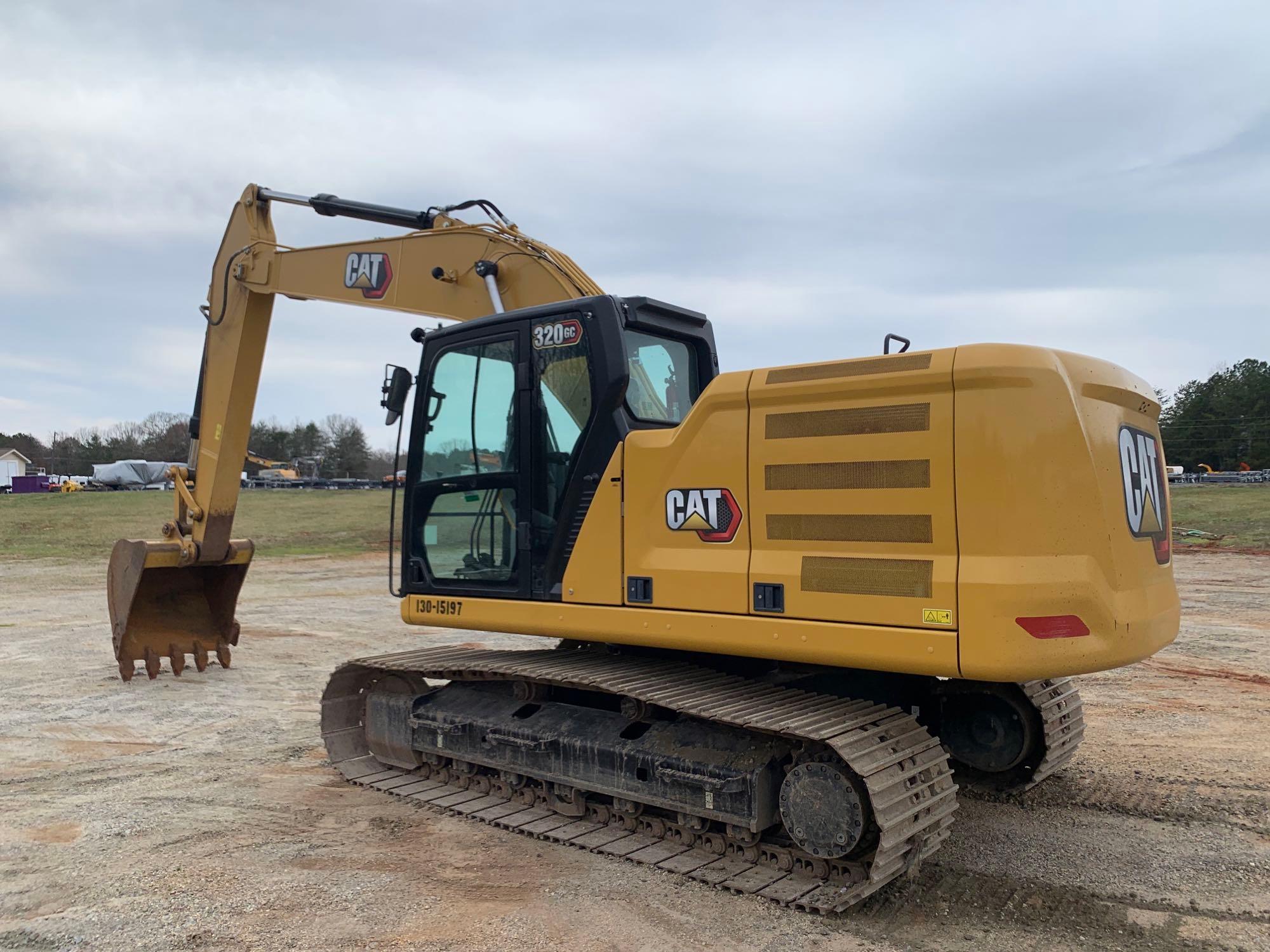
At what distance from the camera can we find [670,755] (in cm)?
511

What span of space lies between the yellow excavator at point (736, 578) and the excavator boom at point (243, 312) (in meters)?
0.05

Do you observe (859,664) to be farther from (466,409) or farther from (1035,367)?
(466,409)

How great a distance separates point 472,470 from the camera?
6.05 metres

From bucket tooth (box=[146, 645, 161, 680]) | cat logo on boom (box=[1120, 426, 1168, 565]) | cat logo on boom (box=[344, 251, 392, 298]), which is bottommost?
Answer: bucket tooth (box=[146, 645, 161, 680])

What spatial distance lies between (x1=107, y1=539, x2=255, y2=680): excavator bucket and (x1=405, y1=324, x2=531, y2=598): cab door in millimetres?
4085

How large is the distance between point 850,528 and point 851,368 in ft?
2.45

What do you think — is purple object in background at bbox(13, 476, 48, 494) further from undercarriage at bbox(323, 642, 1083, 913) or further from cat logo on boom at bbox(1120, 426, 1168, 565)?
cat logo on boom at bbox(1120, 426, 1168, 565)

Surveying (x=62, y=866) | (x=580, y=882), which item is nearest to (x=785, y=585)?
(x=580, y=882)

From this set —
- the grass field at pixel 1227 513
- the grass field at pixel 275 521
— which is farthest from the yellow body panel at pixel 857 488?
the grass field at pixel 275 521

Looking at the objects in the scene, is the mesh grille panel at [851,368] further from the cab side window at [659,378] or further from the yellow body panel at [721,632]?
the yellow body panel at [721,632]

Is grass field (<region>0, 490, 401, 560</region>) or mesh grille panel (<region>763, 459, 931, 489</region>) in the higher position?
mesh grille panel (<region>763, 459, 931, 489</region>)

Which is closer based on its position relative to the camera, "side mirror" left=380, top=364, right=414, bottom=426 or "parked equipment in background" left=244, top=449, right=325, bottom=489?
"side mirror" left=380, top=364, right=414, bottom=426

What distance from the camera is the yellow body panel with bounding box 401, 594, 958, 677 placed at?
168 inches

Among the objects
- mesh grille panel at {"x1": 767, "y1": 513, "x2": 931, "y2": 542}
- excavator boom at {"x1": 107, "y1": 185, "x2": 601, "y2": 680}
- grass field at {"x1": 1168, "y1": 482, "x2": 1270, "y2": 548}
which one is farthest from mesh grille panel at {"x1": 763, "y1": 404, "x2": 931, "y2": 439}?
grass field at {"x1": 1168, "y1": 482, "x2": 1270, "y2": 548}
